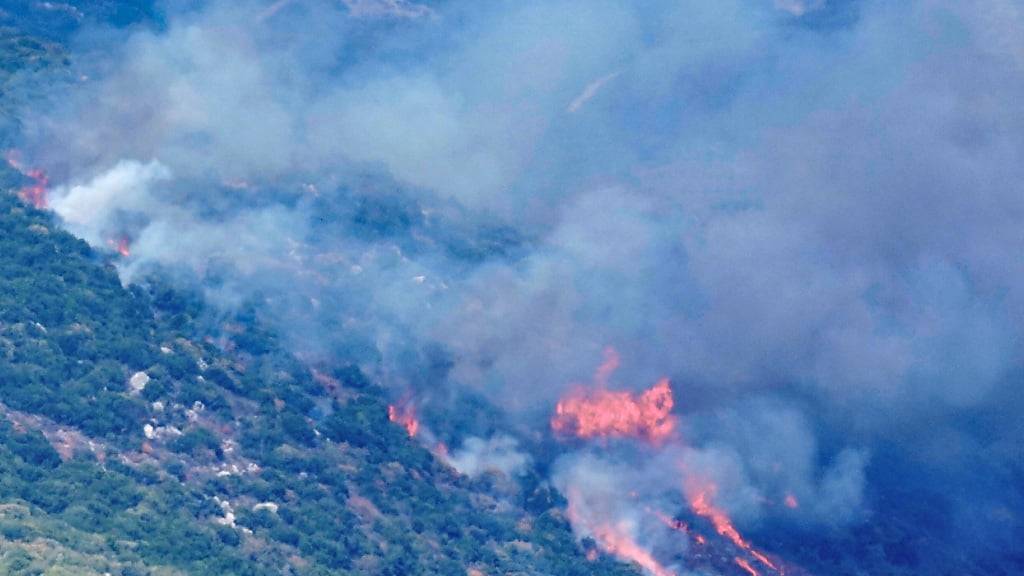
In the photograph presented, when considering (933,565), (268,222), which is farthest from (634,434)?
(268,222)

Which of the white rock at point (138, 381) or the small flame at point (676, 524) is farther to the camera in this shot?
the small flame at point (676, 524)

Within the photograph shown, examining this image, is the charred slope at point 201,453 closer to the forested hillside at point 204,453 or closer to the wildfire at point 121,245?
the forested hillside at point 204,453

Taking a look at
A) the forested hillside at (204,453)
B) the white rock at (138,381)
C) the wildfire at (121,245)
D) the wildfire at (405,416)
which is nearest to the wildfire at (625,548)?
the forested hillside at (204,453)

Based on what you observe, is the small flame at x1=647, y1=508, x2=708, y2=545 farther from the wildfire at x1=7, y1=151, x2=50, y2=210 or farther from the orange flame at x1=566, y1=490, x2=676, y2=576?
the wildfire at x1=7, y1=151, x2=50, y2=210


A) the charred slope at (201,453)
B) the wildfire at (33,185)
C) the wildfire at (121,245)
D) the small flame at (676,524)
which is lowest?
the charred slope at (201,453)

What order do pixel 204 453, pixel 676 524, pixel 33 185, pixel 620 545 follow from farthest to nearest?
pixel 33 185, pixel 676 524, pixel 620 545, pixel 204 453

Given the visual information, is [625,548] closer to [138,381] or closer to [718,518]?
[718,518]

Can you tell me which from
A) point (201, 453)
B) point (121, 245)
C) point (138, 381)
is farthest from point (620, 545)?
point (121, 245)
